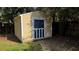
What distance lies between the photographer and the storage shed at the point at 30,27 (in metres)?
9.67

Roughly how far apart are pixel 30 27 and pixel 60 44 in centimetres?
70

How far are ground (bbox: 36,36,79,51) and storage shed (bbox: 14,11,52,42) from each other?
0.12 metres

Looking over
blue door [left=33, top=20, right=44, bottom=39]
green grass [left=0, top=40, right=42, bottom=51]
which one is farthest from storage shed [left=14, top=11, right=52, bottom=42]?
green grass [left=0, top=40, right=42, bottom=51]

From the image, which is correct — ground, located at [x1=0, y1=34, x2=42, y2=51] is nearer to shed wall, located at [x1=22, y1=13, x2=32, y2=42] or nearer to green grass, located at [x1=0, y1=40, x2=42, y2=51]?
green grass, located at [x1=0, y1=40, x2=42, y2=51]

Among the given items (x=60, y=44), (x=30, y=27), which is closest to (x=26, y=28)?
(x=30, y=27)

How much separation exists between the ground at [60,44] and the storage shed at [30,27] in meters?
0.12

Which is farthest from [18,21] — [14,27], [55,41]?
[55,41]

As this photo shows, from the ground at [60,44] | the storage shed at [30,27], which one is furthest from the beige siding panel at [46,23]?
the ground at [60,44]

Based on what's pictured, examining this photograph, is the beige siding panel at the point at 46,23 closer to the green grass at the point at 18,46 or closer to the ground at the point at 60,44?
the ground at the point at 60,44

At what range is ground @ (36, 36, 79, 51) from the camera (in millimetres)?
9719

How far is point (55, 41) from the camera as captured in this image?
9781mm

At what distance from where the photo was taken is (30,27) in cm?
969
